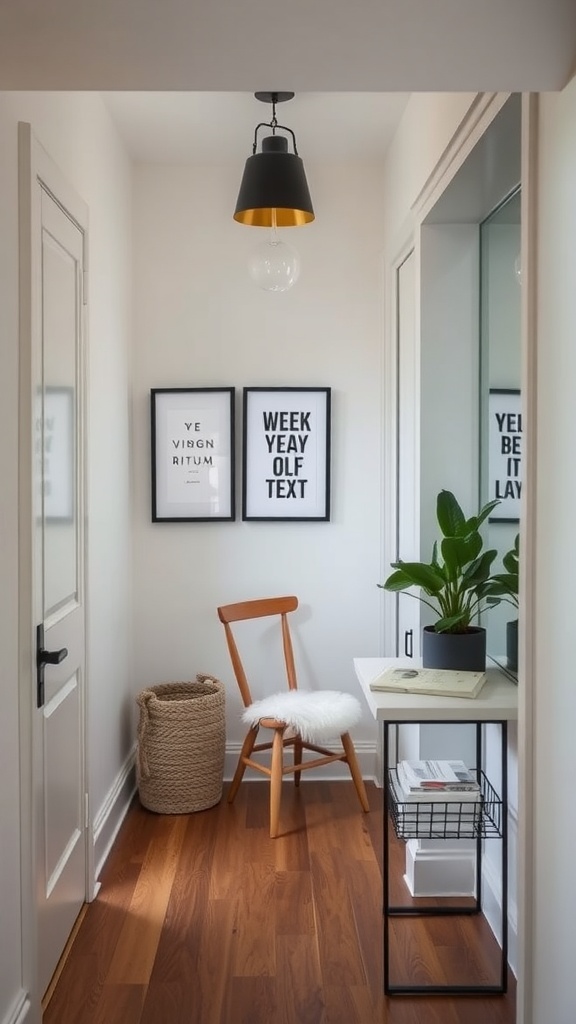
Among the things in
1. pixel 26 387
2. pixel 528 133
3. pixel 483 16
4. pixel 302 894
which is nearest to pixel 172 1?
pixel 483 16

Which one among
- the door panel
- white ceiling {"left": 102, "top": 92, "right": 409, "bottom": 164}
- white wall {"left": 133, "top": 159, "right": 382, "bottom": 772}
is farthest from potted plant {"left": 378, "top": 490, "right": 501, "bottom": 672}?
white ceiling {"left": 102, "top": 92, "right": 409, "bottom": 164}

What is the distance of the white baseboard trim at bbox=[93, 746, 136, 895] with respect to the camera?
3152mm

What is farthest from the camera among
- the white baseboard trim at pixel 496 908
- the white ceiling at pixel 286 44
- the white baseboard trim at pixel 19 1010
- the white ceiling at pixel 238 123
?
the white ceiling at pixel 238 123

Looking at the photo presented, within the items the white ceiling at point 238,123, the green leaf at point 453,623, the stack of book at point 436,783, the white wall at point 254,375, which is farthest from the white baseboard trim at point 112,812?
the white ceiling at point 238,123

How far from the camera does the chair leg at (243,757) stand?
377 cm

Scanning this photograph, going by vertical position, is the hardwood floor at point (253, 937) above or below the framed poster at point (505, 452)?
below

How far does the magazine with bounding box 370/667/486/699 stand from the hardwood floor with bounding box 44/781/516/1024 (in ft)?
2.56

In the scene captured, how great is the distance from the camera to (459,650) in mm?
2596

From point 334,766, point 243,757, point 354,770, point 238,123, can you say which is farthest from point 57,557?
point 334,766

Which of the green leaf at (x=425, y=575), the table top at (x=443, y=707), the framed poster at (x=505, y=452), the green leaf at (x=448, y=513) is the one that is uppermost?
the framed poster at (x=505, y=452)

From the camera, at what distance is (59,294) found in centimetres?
252

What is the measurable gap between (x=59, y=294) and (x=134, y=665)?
2018mm

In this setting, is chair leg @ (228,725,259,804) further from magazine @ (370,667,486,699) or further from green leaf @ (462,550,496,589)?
green leaf @ (462,550,496,589)

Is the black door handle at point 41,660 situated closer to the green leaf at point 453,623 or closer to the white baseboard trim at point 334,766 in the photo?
the green leaf at point 453,623
